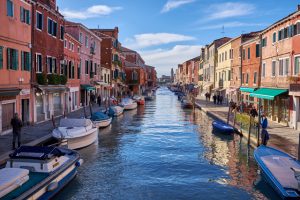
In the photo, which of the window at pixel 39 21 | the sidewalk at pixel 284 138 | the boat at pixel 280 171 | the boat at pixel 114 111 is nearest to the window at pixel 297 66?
the sidewalk at pixel 284 138

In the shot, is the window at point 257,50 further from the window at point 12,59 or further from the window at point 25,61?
the window at point 12,59

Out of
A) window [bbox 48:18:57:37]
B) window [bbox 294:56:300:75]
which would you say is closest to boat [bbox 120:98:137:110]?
window [bbox 48:18:57:37]

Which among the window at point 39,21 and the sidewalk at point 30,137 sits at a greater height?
the window at point 39,21

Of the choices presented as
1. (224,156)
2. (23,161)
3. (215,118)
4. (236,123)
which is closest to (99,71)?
(215,118)

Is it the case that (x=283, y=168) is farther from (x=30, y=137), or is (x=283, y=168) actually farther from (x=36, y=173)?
(x=30, y=137)

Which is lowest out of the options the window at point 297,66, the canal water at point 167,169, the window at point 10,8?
the canal water at point 167,169

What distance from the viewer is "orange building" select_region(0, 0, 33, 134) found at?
2027cm

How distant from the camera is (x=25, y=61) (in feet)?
77.8

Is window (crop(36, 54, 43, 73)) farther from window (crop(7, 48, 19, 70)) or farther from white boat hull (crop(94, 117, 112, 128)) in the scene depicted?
white boat hull (crop(94, 117, 112, 128))

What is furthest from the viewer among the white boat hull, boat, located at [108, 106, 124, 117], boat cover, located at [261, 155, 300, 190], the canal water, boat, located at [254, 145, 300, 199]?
boat, located at [108, 106, 124, 117]

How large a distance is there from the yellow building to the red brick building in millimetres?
25954

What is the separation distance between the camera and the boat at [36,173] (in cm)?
1016

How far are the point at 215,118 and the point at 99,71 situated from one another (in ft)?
70.7

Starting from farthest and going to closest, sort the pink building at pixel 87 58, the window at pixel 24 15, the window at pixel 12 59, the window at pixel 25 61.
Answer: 1. the pink building at pixel 87 58
2. the window at pixel 25 61
3. the window at pixel 24 15
4. the window at pixel 12 59
